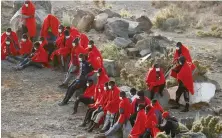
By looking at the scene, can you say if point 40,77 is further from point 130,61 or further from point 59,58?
point 130,61

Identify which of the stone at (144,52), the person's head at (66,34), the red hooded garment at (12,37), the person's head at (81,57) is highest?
the person's head at (66,34)

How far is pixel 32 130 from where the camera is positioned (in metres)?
12.9

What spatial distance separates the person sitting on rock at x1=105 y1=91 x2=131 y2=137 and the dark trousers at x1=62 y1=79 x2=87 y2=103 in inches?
90.4

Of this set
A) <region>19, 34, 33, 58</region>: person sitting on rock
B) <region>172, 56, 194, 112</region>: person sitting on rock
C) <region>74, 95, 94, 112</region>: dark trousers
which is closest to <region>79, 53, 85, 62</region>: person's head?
<region>74, 95, 94, 112</region>: dark trousers

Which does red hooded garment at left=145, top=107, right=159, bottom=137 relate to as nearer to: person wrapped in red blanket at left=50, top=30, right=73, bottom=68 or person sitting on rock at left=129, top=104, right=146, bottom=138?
person sitting on rock at left=129, top=104, right=146, bottom=138

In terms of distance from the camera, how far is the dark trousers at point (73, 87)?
14391mm

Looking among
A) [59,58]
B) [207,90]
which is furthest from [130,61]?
[207,90]

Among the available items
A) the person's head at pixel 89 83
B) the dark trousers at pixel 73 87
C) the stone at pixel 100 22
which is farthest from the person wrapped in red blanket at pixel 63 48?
the stone at pixel 100 22

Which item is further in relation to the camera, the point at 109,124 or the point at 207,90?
the point at 207,90

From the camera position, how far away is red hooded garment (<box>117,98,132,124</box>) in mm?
12172

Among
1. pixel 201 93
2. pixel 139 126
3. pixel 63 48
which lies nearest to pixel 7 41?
pixel 63 48

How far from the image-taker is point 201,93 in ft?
49.5

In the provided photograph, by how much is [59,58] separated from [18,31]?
2541 mm

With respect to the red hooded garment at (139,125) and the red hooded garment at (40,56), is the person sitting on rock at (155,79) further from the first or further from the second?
the red hooded garment at (40,56)
